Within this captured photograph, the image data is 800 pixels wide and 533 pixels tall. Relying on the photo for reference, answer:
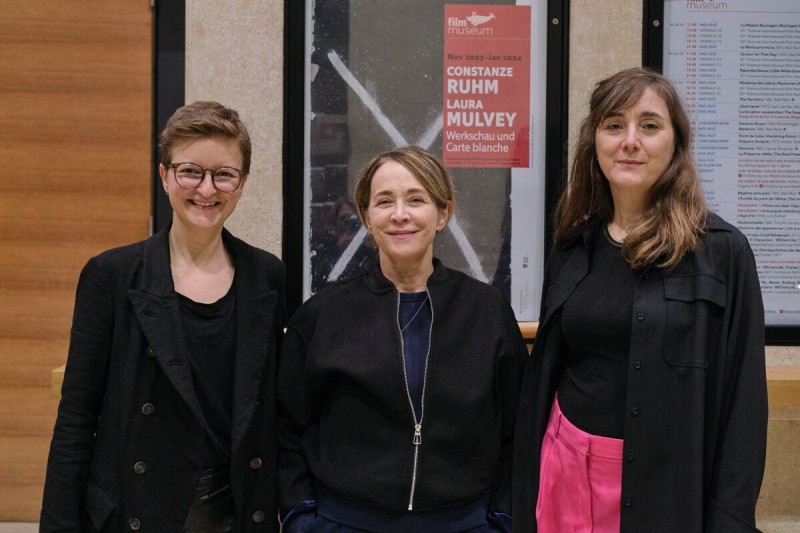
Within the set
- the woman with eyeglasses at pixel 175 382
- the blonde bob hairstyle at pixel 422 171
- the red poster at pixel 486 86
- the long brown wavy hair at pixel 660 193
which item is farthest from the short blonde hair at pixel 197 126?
the red poster at pixel 486 86

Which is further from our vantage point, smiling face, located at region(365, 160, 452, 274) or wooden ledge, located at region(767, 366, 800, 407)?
wooden ledge, located at region(767, 366, 800, 407)

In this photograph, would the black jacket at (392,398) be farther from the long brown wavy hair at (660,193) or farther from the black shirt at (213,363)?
the long brown wavy hair at (660,193)

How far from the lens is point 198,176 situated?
2035 millimetres

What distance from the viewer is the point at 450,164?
335 centimetres

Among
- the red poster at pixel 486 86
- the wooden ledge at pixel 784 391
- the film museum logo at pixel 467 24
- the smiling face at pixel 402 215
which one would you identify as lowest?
the wooden ledge at pixel 784 391

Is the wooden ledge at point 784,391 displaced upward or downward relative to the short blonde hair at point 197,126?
downward

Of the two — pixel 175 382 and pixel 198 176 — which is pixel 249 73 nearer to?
pixel 198 176

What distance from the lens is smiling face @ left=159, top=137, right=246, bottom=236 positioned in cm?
203

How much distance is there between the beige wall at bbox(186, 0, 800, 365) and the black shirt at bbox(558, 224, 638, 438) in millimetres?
1433

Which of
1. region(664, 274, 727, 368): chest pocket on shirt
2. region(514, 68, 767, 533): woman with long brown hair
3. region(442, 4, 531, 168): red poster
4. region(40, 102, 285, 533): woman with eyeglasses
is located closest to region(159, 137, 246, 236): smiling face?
region(40, 102, 285, 533): woman with eyeglasses

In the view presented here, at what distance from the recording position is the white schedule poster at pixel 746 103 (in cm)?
335

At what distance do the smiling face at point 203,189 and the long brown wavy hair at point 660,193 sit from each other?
3.06 feet

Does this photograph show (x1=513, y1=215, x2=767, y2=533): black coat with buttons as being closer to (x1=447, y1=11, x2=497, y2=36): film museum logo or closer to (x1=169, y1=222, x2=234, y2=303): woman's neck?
(x1=169, y1=222, x2=234, y2=303): woman's neck

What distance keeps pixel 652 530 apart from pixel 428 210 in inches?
36.8
